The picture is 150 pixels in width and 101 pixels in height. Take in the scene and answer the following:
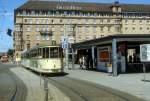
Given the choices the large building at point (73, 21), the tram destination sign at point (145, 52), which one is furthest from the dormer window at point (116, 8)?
the tram destination sign at point (145, 52)

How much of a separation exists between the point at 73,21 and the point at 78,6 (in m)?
6.20

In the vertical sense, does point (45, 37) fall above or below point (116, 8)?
below

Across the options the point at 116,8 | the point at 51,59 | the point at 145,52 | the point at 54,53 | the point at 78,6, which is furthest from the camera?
the point at 116,8

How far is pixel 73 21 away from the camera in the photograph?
5866 inches

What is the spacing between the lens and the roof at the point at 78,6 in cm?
14760

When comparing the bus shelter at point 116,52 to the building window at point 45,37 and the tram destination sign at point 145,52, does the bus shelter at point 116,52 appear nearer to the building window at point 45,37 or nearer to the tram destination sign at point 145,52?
the tram destination sign at point 145,52

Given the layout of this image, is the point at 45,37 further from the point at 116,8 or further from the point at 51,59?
the point at 51,59

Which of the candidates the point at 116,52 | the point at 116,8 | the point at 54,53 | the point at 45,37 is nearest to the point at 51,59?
the point at 54,53

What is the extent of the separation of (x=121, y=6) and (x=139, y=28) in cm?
1042

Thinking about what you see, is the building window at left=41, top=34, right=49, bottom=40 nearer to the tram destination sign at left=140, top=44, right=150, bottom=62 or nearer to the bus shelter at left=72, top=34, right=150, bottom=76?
the bus shelter at left=72, top=34, right=150, bottom=76

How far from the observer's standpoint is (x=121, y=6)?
6280 inches

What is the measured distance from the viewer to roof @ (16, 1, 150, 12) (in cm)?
14760

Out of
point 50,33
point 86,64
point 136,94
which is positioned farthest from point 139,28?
point 136,94

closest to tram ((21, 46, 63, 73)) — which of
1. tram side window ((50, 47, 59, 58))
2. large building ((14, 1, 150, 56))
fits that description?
tram side window ((50, 47, 59, 58))
